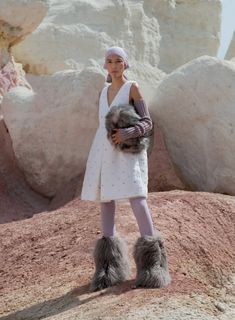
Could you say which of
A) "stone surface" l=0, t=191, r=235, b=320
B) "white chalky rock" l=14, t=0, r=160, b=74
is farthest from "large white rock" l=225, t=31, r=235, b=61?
"stone surface" l=0, t=191, r=235, b=320

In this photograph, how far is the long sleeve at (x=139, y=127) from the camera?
4.79 meters

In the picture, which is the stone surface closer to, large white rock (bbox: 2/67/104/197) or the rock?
large white rock (bbox: 2/67/104/197)

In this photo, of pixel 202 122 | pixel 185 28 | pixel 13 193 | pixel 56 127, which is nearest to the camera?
pixel 202 122

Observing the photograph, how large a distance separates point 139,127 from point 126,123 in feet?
0.27

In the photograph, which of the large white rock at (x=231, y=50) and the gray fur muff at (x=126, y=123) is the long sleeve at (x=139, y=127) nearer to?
the gray fur muff at (x=126, y=123)

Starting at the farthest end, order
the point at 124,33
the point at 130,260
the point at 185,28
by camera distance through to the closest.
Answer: the point at 185,28, the point at 124,33, the point at 130,260

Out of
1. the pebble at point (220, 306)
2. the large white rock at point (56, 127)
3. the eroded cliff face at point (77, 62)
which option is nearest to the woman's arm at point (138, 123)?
the pebble at point (220, 306)

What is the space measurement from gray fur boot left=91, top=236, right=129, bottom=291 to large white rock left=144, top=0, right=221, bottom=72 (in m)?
10.1

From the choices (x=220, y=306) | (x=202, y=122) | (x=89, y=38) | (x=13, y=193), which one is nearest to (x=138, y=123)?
(x=220, y=306)

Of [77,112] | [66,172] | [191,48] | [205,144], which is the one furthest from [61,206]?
[191,48]

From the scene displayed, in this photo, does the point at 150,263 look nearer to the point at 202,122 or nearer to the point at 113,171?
the point at 113,171

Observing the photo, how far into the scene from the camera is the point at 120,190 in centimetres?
476

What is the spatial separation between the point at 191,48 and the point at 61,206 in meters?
8.48

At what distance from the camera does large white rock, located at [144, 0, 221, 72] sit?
590 inches
